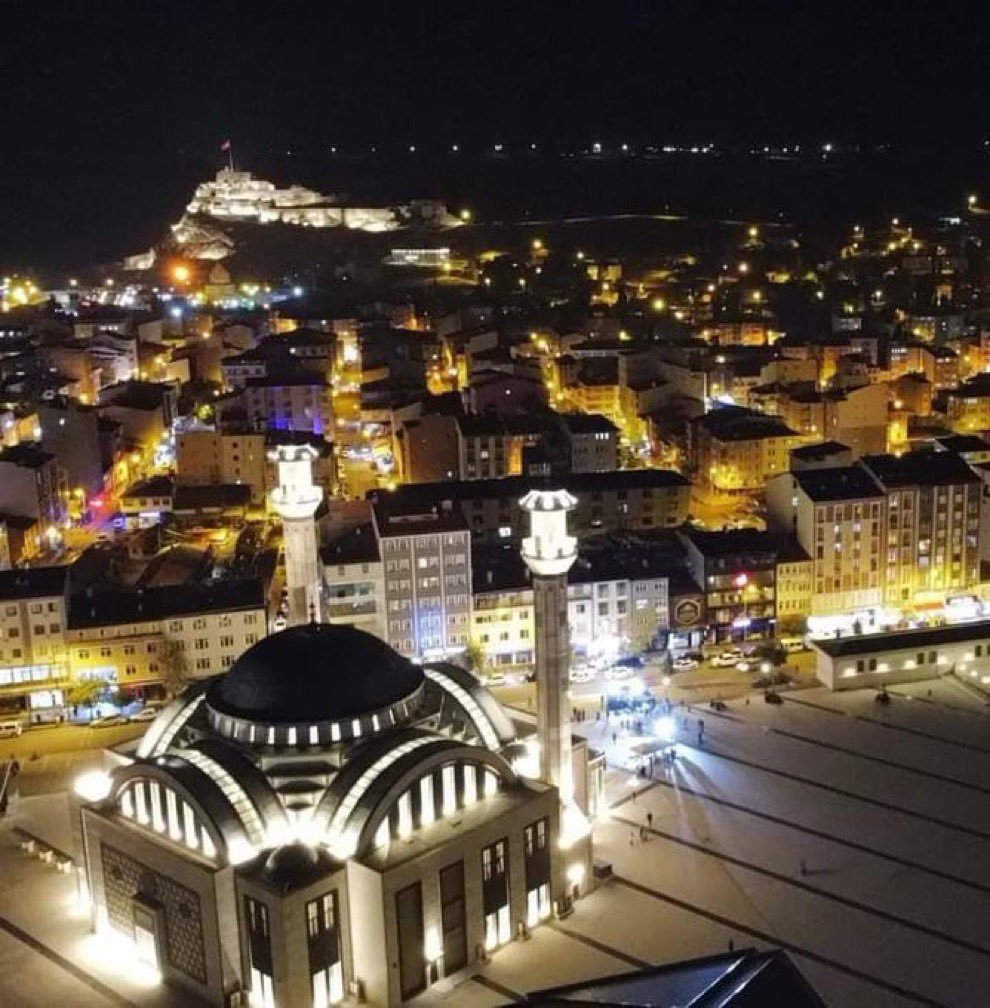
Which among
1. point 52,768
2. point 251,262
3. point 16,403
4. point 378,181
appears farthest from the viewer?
point 378,181

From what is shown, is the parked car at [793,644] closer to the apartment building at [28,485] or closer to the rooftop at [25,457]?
the apartment building at [28,485]

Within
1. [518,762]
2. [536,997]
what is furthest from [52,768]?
[536,997]

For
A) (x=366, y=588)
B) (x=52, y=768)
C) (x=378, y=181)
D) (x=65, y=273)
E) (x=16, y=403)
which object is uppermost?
(x=378, y=181)

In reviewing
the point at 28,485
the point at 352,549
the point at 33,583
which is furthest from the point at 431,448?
the point at 33,583

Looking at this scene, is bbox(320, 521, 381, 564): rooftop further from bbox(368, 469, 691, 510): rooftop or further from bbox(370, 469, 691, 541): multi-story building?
bbox(370, 469, 691, 541): multi-story building

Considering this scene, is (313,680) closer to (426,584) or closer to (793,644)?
(426,584)

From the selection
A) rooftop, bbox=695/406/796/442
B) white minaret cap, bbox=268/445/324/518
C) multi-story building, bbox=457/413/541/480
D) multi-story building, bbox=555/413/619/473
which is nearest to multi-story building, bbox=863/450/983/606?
rooftop, bbox=695/406/796/442

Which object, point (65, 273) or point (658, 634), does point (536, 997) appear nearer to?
point (658, 634)
